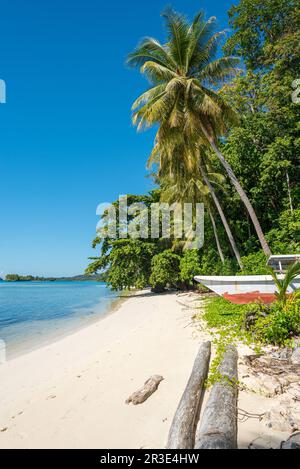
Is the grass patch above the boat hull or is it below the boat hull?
below

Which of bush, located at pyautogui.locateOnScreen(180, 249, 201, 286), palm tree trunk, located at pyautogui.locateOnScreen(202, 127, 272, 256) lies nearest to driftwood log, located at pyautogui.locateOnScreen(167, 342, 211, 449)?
palm tree trunk, located at pyautogui.locateOnScreen(202, 127, 272, 256)

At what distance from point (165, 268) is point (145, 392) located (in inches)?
605

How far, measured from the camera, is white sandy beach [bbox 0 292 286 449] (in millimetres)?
3107

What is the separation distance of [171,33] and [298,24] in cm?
1024

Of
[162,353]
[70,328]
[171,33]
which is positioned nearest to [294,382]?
[162,353]

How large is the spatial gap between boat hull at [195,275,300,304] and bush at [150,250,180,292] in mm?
9394

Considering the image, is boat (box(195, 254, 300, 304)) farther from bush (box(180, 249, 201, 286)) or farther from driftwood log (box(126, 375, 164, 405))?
bush (box(180, 249, 201, 286))

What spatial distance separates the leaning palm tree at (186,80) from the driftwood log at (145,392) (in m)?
8.39

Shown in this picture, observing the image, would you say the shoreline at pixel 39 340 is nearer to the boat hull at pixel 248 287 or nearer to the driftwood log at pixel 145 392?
the driftwood log at pixel 145 392

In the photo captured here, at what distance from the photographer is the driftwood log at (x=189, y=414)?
2.67m

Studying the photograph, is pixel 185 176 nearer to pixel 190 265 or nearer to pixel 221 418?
pixel 190 265

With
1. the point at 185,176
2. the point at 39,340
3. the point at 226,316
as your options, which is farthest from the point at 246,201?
the point at 39,340

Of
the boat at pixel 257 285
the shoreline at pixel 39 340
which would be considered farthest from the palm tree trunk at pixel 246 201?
the shoreline at pixel 39 340
